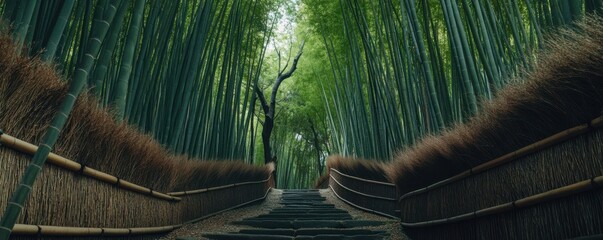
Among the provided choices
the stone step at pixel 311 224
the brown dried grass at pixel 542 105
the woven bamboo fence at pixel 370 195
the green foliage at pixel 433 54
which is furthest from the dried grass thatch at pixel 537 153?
the woven bamboo fence at pixel 370 195

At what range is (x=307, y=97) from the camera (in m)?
12.8

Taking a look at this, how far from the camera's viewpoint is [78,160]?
2.08 m

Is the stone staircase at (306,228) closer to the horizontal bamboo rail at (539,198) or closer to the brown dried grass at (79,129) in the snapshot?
the brown dried grass at (79,129)

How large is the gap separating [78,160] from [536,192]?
66.5 inches

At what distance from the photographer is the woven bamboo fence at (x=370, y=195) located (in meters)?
4.81

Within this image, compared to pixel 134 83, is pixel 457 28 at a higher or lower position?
higher

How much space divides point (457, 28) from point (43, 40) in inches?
81.7

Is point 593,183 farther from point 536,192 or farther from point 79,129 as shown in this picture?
point 79,129

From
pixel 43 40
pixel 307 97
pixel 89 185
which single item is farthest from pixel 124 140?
pixel 307 97

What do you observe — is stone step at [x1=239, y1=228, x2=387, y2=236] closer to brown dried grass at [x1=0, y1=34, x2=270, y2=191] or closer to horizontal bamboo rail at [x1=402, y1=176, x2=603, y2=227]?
brown dried grass at [x1=0, y1=34, x2=270, y2=191]

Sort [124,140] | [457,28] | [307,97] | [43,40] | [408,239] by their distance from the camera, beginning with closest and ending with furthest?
[43,40]
[124,140]
[457,28]
[408,239]
[307,97]

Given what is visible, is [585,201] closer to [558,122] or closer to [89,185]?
[558,122]

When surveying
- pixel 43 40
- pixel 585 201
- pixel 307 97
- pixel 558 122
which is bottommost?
pixel 585 201

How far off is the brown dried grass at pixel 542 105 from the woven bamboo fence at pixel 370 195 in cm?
210
